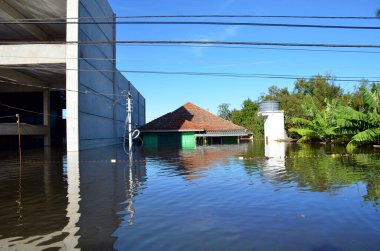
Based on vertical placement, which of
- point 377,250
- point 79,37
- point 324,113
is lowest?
point 377,250

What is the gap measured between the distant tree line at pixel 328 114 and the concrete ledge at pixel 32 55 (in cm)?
1852

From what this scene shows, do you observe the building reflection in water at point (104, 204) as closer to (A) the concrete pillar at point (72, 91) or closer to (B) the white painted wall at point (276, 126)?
(A) the concrete pillar at point (72, 91)

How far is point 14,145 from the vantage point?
130 ft

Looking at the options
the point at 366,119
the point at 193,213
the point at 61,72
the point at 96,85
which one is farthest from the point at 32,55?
the point at 193,213

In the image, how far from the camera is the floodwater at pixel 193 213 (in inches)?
210

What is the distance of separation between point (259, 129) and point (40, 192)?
57.2 metres

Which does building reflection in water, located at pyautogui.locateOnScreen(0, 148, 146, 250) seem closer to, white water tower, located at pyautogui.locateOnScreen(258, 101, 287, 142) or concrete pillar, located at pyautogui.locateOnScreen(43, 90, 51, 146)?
concrete pillar, located at pyautogui.locateOnScreen(43, 90, 51, 146)

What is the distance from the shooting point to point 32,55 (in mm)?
27266

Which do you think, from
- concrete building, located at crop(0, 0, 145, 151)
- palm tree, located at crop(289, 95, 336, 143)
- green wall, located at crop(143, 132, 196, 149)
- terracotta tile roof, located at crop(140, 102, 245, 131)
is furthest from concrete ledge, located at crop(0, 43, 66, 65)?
palm tree, located at crop(289, 95, 336, 143)

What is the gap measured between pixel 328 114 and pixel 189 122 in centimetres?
1697

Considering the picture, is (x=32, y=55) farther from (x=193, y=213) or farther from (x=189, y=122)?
(x=193, y=213)

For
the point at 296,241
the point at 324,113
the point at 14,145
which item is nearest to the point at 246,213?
the point at 296,241

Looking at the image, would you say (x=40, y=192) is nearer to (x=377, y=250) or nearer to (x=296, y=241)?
(x=296, y=241)

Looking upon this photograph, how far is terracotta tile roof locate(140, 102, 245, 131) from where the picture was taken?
4491cm
